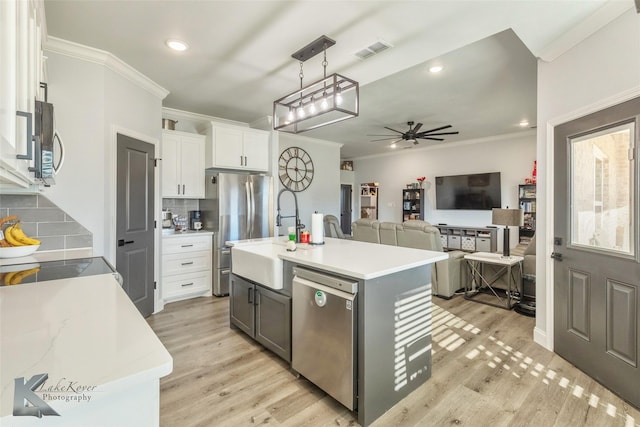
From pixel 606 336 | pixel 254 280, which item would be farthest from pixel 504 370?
pixel 254 280

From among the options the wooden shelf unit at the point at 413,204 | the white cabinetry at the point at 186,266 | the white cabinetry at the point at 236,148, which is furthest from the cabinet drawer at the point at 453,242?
the white cabinetry at the point at 186,266

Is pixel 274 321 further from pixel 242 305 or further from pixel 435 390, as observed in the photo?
pixel 435 390

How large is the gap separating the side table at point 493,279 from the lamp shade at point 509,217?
0.44 meters

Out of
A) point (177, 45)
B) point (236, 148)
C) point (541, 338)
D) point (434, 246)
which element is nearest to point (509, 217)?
point (434, 246)

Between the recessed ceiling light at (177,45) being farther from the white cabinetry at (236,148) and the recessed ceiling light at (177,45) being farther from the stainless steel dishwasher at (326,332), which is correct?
the stainless steel dishwasher at (326,332)

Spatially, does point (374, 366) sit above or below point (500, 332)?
above

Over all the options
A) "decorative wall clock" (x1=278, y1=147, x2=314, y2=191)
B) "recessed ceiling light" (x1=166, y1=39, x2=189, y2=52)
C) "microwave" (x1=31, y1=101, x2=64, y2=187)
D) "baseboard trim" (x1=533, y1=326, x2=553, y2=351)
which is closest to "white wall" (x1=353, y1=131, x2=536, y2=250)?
"decorative wall clock" (x1=278, y1=147, x2=314, y2=191)

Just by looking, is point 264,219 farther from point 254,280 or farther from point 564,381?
point 564,381

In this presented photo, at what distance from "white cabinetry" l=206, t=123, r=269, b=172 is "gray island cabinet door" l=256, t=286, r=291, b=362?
8.19 ft

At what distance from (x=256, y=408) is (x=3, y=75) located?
80.6 inches

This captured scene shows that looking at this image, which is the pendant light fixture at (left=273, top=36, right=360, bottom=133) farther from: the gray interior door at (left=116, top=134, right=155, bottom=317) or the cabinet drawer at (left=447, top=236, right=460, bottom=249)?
the cabinet drawer at (left=447, top=236, right=460, bottom=249)

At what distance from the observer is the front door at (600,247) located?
2027 millimetres

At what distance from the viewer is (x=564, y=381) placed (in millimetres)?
2242

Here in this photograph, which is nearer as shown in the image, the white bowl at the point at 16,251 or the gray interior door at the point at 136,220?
the white bowl at the point at 16,251
